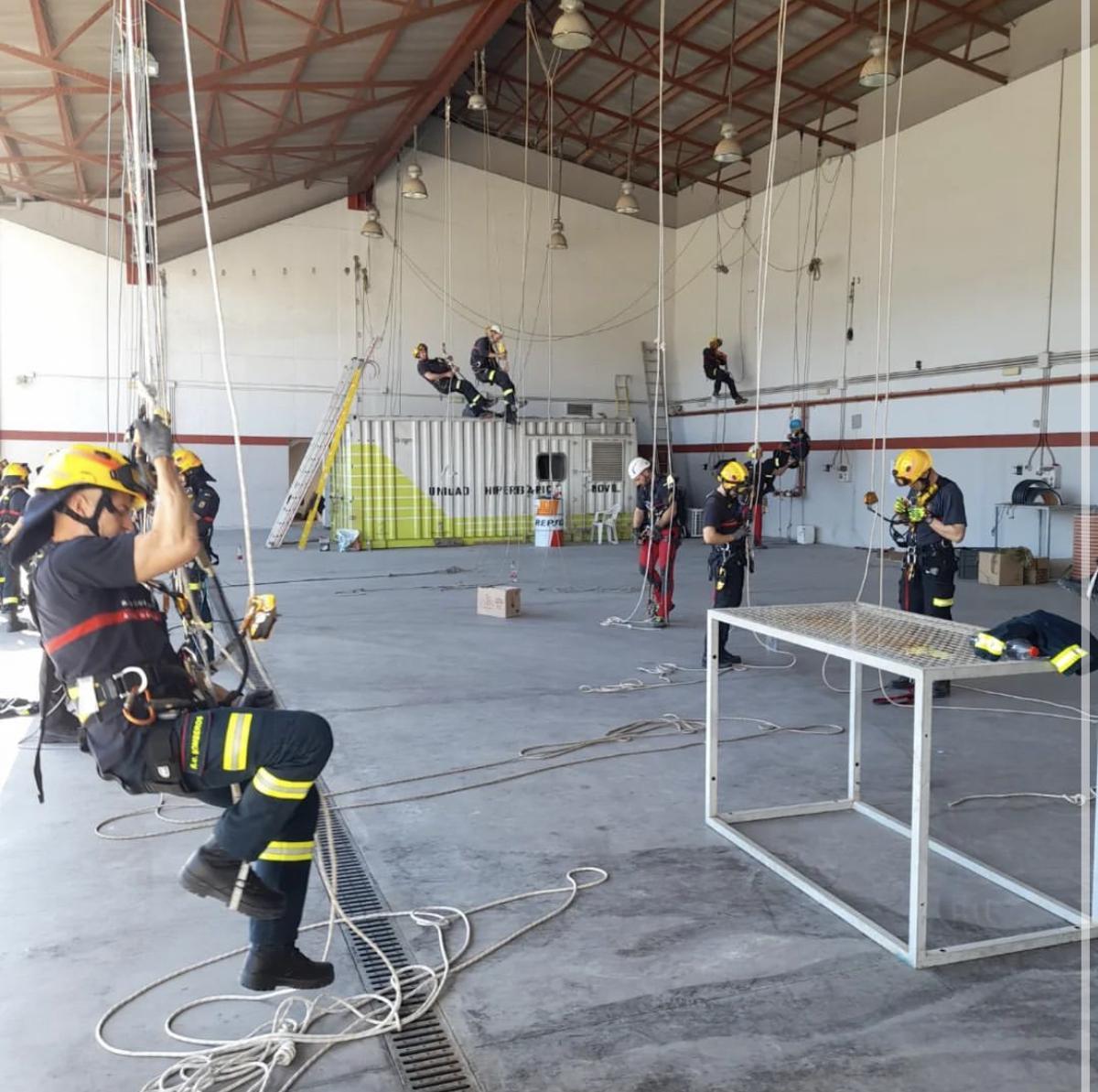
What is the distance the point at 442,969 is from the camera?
3.14m

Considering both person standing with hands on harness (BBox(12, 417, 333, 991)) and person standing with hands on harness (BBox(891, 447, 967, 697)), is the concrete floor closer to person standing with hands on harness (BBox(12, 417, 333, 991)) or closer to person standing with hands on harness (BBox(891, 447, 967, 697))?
person standing with hands on harness (BBox(12, 417, 333, 991))

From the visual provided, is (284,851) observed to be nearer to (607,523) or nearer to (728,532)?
(728,532)

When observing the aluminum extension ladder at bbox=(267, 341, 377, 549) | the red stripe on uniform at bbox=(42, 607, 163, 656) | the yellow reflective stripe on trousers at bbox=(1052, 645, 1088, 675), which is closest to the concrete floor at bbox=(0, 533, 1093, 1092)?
the yellow reflective stripe on trousers at bbox=(1052, 645, 1088, 675)

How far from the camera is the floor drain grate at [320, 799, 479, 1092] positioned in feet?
8.57

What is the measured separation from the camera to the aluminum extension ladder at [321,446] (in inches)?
756

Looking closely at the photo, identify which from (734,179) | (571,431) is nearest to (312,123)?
(571,431)

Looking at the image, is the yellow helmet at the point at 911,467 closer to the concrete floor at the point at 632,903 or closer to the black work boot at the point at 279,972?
the concrete floor at the point at 632,903

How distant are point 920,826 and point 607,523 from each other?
17892 millimetres

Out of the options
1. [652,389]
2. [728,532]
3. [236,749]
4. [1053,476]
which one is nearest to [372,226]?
[652,389]

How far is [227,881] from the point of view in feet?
8.95

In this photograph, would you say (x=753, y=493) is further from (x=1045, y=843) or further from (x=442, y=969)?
(x=442, y=969)

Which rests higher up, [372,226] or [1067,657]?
[372,226]

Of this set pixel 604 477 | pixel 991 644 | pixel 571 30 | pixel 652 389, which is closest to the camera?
pixel 991 644

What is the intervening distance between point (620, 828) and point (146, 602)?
101 inches
